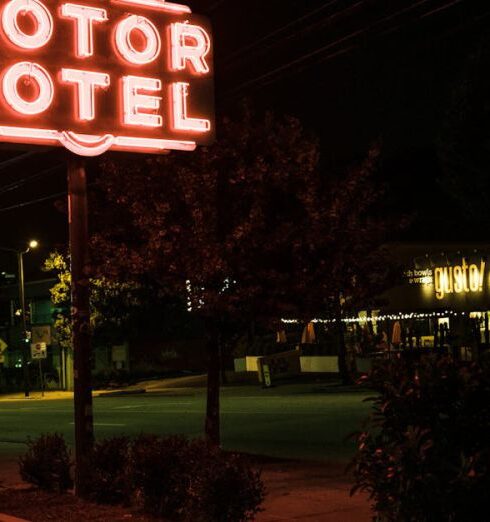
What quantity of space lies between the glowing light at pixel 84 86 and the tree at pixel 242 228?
1.14 meters

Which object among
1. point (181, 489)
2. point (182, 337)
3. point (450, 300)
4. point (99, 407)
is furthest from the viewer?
point (182, 337)

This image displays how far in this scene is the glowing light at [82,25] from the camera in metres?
12.8

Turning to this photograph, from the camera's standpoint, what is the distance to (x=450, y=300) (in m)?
35.1

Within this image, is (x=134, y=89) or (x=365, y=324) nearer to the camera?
(x=134, y=89)

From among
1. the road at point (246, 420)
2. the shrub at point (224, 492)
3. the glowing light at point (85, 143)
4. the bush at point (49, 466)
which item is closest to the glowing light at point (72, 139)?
the glowing light at point (85, 143)

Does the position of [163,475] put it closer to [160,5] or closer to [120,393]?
[160,5]

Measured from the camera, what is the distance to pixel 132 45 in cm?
1345

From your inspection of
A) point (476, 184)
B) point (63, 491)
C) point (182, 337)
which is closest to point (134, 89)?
point (63, 491)

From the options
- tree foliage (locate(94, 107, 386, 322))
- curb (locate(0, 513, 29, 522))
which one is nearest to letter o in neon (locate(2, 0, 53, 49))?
tree foliage (locate(94, 107, 386, 322))

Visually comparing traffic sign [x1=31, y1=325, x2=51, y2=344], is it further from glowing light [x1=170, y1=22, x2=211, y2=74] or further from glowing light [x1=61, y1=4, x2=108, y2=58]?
glowing light [x1=61, y1=4, x2=108, y2=58]

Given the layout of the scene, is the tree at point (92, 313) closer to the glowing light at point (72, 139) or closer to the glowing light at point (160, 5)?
the glowing light at point (160, 5)

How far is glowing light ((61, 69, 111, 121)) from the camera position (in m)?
12.6

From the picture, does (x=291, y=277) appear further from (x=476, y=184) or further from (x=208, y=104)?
(x=476, y=184)

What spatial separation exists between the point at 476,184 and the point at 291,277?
2868cm
